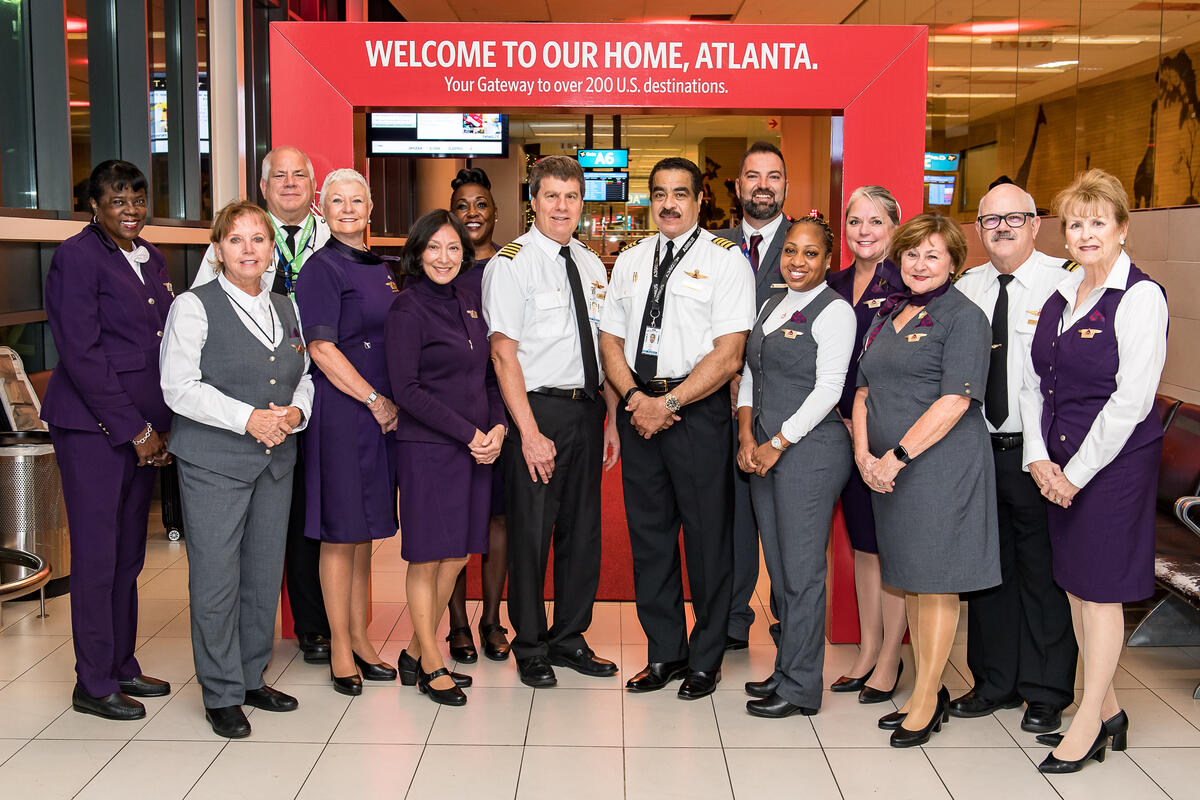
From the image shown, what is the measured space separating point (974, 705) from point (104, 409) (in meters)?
2.98

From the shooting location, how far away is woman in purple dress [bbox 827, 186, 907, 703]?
342cm

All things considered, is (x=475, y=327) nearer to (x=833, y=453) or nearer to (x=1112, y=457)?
(x=833, y=453)

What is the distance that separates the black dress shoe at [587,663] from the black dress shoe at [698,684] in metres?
0.30

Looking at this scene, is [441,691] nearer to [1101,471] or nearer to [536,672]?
[536,672]

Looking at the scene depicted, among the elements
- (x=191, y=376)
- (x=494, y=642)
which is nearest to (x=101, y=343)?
(x=191, y=376)

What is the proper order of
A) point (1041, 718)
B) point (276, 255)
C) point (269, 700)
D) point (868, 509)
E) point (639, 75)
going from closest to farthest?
point (1041, 718) < point (269, 700) < point (868, 509) < point (276, 255) < point (639, 75)

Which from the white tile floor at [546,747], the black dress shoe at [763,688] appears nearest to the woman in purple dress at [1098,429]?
the white tile floor at [546,747]

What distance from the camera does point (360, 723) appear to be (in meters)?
3.25

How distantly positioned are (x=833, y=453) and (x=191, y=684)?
2.39 metres

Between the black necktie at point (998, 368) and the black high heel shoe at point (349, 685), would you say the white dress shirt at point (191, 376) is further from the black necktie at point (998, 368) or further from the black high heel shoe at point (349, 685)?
the black necktie at point (998, 368)

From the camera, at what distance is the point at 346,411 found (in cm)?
340

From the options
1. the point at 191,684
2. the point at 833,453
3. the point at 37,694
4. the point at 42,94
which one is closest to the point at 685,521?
the point at 833,453

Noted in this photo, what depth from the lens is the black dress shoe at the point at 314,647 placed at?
3.79m

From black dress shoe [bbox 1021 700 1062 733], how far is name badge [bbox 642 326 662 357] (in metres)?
1.69
